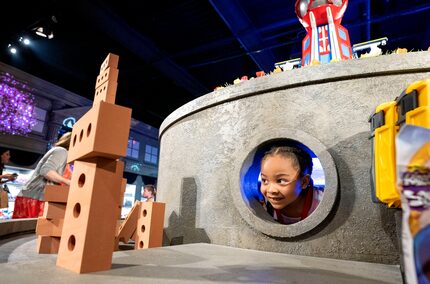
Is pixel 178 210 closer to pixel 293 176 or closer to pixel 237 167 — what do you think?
pixel 237 167

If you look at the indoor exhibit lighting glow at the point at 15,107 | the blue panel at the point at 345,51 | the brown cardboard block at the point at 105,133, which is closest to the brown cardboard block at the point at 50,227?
the brown cardboard block at the point at 105,133

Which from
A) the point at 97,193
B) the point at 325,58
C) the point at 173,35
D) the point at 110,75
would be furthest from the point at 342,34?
the point at 173,35

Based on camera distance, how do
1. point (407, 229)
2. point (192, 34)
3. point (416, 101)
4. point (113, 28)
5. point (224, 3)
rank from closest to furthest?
point (407, 229) < point (416, 101) < point (224, 3) < point (113, 28) < point (192, 34)

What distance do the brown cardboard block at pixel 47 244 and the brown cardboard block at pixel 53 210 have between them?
22 cm

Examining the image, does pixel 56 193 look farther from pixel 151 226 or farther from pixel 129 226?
pixel 129 226

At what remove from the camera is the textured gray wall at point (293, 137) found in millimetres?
2340

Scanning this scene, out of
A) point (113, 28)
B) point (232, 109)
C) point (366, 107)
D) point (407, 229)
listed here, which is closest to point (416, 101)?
point (407, 229)

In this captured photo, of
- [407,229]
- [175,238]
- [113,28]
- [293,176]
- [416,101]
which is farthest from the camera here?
[113,28]

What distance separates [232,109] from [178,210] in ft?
4.41

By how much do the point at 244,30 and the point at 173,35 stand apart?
232cm

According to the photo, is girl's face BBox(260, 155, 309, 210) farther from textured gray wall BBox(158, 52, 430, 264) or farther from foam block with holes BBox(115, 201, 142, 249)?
Answer: foam block with holes BBox(115, 201, 142, 249)

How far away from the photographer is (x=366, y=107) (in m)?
2.47

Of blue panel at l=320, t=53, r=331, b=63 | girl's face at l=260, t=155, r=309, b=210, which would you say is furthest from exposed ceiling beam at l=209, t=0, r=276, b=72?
girl's face at l=260, t=155, r=309, b=210

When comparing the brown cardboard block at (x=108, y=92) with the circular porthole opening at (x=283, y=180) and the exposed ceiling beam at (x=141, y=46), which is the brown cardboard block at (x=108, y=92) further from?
the exposed ceiling beam at (x=141, y=46)
